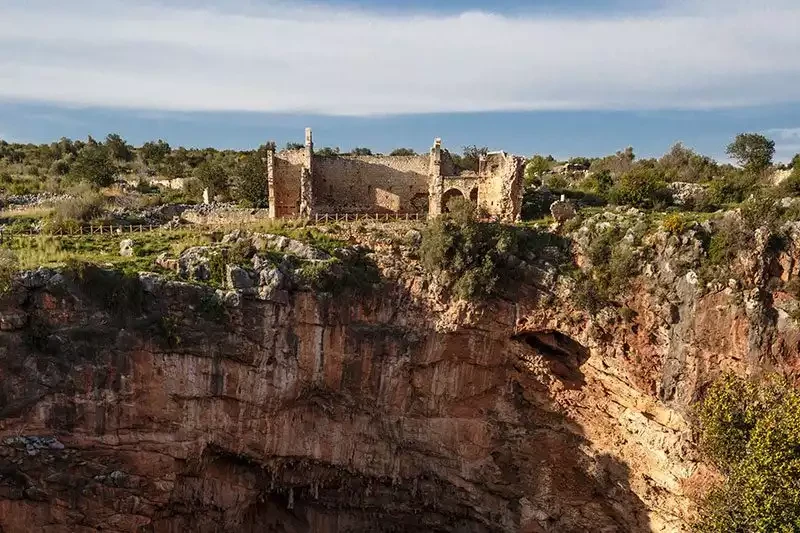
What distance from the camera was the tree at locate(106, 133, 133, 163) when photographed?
165 feet

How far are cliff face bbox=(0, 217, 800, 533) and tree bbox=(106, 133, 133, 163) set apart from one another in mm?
36119

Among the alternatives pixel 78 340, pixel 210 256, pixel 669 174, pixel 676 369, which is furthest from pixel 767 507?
pixel 669 174

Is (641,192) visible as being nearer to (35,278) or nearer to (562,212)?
(562,212)

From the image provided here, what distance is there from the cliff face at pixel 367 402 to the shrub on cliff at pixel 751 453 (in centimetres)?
90

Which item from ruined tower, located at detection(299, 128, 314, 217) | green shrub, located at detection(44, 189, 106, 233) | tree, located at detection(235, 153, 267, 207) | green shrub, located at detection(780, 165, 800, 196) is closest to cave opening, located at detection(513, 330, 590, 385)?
ruined tower, located at detection(299, 128, 314, 217)

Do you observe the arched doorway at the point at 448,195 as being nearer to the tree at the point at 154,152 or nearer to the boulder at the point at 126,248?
the boulder at the point at 126,248

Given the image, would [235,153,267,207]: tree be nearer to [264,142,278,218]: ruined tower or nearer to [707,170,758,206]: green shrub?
[264,142,278,218]: ruined tower

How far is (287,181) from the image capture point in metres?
26.5

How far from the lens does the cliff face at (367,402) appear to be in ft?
58.4

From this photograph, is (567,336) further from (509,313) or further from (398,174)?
(398,174)

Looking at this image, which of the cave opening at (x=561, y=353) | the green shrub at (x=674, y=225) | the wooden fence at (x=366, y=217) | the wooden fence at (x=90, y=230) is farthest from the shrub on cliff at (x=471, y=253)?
the wooden fence at (x=90, y=230)

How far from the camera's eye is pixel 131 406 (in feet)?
60.3

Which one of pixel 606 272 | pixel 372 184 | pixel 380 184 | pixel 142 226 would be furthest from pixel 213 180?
pixel 606 272

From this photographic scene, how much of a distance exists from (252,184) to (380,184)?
8091mm
